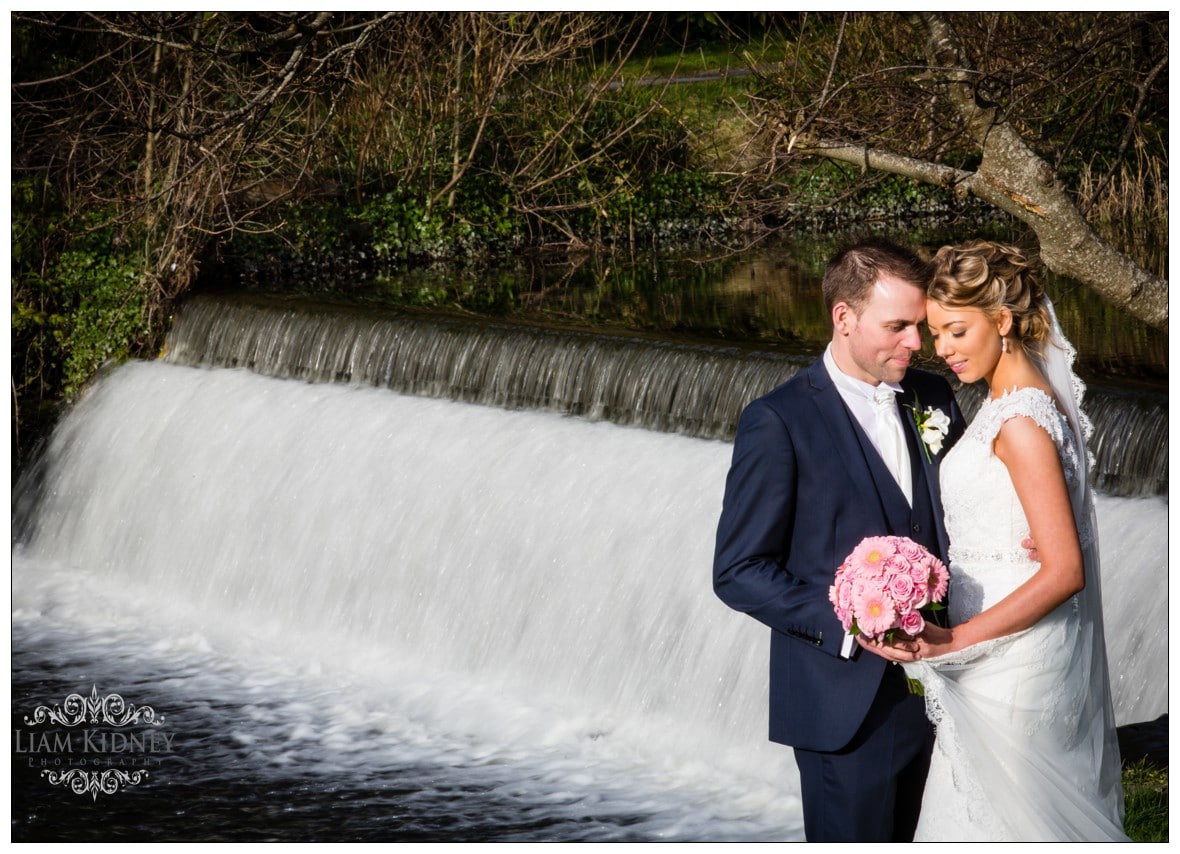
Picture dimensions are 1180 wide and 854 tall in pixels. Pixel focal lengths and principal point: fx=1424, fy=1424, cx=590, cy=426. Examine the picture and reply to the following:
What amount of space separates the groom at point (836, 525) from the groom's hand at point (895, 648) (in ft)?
0.35

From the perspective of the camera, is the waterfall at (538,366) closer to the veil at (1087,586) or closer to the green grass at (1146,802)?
the green grass at (1146,802)

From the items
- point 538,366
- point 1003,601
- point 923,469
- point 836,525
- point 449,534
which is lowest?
point 449,534

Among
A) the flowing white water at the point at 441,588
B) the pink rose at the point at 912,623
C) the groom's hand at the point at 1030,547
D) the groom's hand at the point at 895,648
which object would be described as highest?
the groom's hand at the point at 1030,547

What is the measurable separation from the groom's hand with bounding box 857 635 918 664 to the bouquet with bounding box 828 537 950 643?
22 mm

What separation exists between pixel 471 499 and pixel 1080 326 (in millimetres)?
4404

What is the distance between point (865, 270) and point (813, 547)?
68 cm

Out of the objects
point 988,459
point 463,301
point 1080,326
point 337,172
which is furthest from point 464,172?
point 988,459

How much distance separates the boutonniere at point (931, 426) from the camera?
350 centimetres

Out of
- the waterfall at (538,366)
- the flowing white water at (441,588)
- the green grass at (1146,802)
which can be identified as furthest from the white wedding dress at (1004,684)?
the waterfall at (538,366)

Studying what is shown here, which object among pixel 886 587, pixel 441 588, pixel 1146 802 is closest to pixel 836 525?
pixel 886 587

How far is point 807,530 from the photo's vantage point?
338 cm

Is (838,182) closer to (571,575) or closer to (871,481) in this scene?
(571,575)

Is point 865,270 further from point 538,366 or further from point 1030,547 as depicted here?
point 538,366

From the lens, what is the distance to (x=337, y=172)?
49.4ft
